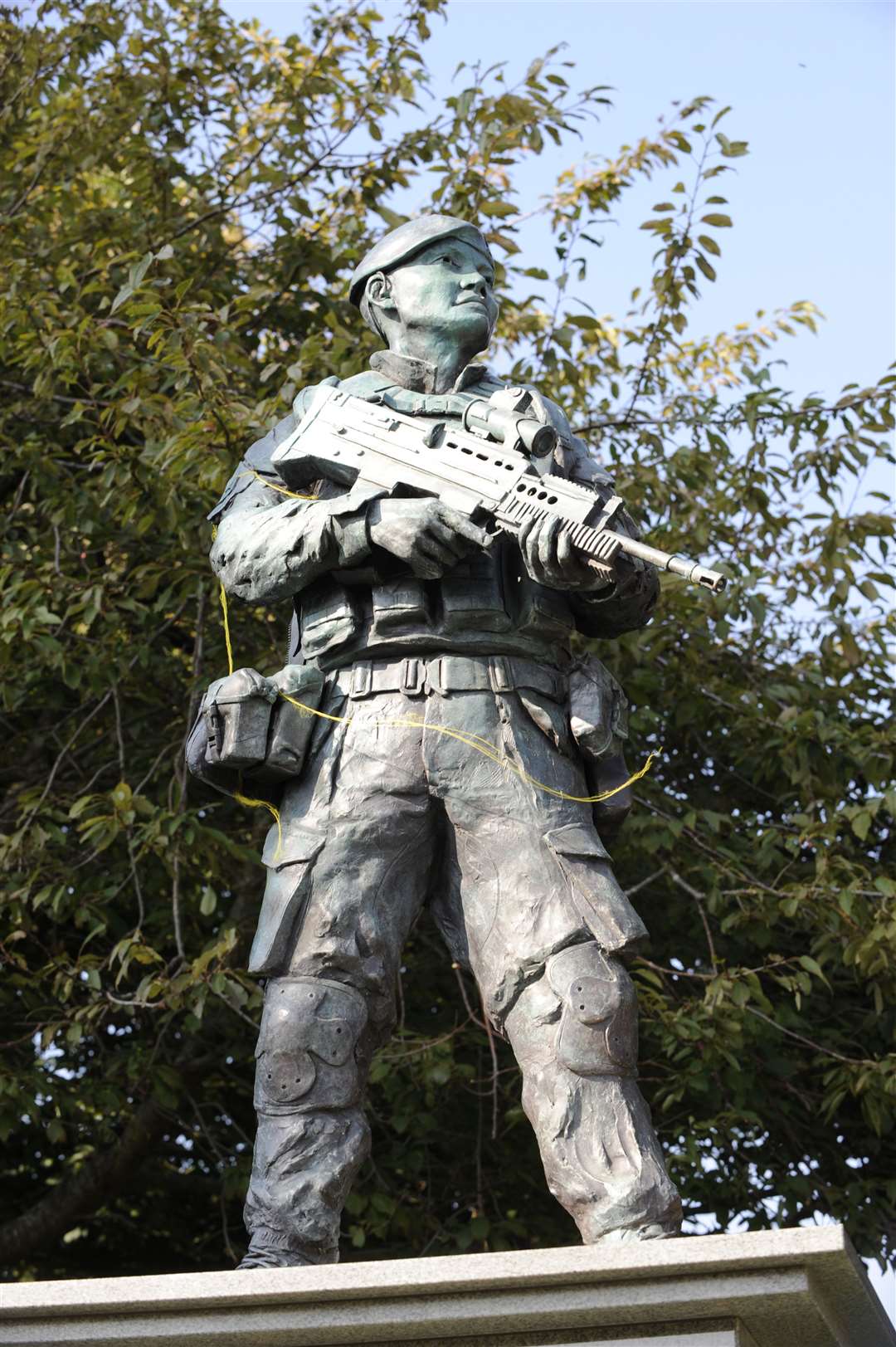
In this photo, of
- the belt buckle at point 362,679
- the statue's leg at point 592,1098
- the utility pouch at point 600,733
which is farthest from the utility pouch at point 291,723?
the statue's leg at point 592,1098

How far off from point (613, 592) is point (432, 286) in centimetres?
99

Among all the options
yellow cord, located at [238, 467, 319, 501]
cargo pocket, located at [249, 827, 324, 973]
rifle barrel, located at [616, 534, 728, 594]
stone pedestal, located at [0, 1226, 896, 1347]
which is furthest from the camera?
yellow cord, located at [238, 467, 319, 501]

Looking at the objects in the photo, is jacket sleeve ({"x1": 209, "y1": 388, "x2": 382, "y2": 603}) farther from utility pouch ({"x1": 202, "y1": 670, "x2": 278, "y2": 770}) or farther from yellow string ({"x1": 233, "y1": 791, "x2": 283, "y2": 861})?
yellow string ({"x1": 233, "y1": 791, "x2": 283, "y2": 861})

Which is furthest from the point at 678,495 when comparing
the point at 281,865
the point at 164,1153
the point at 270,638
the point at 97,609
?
the point at 281,865

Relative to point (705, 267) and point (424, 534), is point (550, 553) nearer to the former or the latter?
point (424, 534)

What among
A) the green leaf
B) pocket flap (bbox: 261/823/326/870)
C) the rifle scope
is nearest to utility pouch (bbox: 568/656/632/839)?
the rifle scope

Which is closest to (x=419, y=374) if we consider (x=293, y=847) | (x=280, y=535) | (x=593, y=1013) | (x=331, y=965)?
Answer: (x=280, y=535)

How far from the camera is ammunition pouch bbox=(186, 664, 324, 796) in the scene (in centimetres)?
505

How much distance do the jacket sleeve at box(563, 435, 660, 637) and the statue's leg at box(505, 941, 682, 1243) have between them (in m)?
0.91

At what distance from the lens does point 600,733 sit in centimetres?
512

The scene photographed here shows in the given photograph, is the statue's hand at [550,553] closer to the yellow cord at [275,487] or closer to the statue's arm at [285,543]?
the statue's arm at [285,543]

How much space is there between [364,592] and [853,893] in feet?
11.9

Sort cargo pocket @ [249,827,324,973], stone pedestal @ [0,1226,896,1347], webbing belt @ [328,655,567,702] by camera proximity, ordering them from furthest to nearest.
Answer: webbing belt @ [328,655,567,702], cargo pocket @ [249,827,324,973], stone pedestal @ [0,1226,896,1347]

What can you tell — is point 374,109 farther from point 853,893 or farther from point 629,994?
point 629,994
